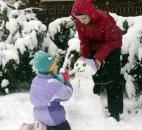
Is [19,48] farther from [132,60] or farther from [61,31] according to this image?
[132,60]

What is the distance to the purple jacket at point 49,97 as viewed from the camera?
5.18 metres

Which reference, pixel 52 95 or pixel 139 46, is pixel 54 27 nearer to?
pixel 139 46

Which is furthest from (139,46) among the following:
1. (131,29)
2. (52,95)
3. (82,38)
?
(52,95)

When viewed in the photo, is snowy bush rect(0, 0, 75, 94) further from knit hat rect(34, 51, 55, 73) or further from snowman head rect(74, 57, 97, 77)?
knit hat rect(34, 51, 55, 73)

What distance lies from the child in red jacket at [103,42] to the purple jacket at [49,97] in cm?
74

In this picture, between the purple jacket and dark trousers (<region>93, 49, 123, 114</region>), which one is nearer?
the purple jacket

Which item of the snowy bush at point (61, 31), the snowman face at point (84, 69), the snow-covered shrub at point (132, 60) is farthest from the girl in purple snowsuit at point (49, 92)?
the snowy bush at point (61, 31)

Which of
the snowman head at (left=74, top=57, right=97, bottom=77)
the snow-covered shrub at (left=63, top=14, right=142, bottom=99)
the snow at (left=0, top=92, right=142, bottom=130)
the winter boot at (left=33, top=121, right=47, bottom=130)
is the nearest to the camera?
the winter boot at (left=33, top=121, right=47, bottom=130)

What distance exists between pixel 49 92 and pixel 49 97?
0.06 meters

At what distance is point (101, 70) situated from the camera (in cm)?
633

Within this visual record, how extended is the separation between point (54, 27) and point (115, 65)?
213 centimetres

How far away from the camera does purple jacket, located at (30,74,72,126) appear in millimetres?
5184

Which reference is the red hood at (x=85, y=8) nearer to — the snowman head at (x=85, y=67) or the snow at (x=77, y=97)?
the snowman head at (x=85, y=67)

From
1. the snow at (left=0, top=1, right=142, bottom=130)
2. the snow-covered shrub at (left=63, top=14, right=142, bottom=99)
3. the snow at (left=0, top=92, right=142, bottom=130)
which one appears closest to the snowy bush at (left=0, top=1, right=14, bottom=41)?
the snow at (left=0, top=1, right=142, bottom=130)
